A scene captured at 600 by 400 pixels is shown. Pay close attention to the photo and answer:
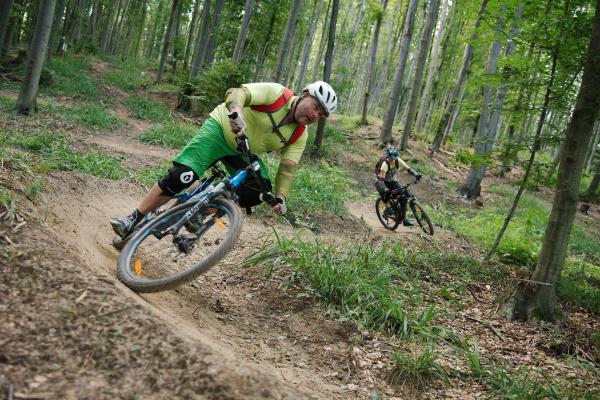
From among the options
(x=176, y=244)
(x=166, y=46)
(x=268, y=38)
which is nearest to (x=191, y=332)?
(x=176, y=244)

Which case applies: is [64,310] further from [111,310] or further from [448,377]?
[448,377]

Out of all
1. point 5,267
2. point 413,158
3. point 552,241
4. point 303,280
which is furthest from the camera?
point 413,158

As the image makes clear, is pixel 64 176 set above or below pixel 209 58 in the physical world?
below

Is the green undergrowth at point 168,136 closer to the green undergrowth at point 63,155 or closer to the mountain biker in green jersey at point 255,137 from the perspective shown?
the green undergrowth at point 63,155

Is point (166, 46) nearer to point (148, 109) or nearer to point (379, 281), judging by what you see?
point (148, 109)

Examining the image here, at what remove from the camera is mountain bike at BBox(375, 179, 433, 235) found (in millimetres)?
10009

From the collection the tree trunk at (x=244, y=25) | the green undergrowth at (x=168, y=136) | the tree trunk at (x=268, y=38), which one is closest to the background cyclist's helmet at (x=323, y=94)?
the green undergrowth at (x=168, y=136)

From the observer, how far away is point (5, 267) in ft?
8.60

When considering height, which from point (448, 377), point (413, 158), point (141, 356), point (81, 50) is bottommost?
point (448, 377)

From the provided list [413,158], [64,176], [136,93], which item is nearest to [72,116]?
[64,176]

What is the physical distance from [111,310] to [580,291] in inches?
252

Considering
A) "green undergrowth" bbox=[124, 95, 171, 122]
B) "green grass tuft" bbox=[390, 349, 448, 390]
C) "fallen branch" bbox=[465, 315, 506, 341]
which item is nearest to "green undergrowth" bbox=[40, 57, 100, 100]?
"green undergrowth" bbox=[124, 95, 171, 122]

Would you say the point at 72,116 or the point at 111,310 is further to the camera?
the point at 72,116

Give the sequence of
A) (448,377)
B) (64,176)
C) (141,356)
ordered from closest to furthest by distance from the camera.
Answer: (141,356)
(448,377)
(64,176)
